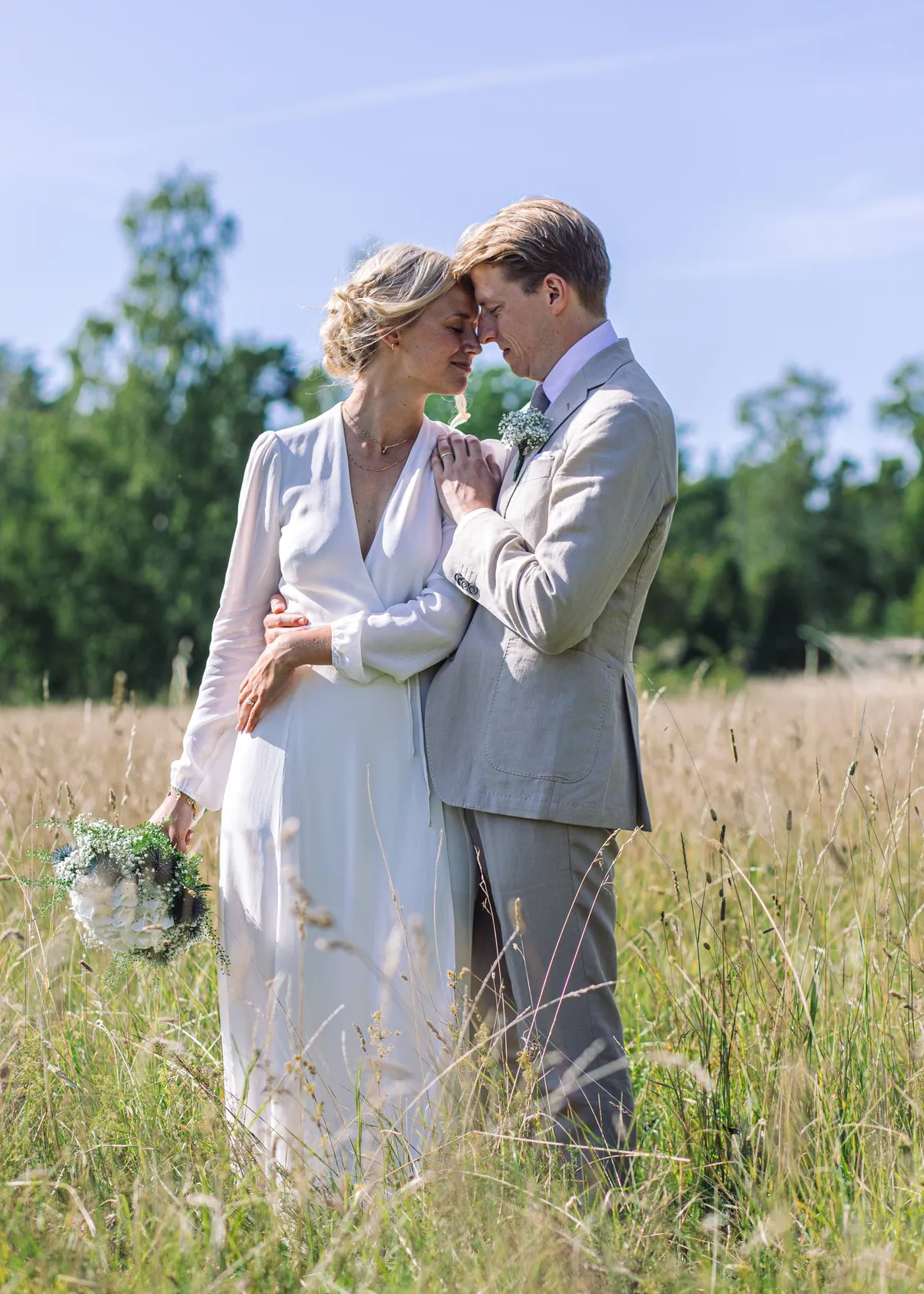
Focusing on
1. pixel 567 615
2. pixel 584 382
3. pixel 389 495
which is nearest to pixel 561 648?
pixel 567 615

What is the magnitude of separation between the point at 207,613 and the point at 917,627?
2146 centimetres

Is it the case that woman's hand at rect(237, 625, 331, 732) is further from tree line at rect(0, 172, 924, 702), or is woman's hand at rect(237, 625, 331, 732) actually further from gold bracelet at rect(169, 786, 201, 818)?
tree line at rect(0, 172, 924, 702)

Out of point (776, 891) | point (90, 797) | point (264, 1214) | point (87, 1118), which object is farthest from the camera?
point (90, 797)

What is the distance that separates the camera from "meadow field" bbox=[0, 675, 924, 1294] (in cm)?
229

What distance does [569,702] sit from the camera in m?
3.03

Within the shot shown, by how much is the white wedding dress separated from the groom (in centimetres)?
12

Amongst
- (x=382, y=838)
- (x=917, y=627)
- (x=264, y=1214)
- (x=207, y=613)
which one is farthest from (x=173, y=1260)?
(x=917, y=627)

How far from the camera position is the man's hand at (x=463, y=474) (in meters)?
3.30

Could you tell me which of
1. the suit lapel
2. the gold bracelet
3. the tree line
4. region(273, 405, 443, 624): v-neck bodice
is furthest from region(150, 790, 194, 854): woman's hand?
the tree line

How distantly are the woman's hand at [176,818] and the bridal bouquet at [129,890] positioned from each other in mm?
275

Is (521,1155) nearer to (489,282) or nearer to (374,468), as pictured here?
(374,468)

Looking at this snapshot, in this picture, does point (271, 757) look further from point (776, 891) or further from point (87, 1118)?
point (776, 891)

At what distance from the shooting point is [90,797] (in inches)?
188

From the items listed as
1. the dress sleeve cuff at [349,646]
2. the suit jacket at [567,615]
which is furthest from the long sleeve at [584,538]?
the dress sleeve cuff at [349,646]
